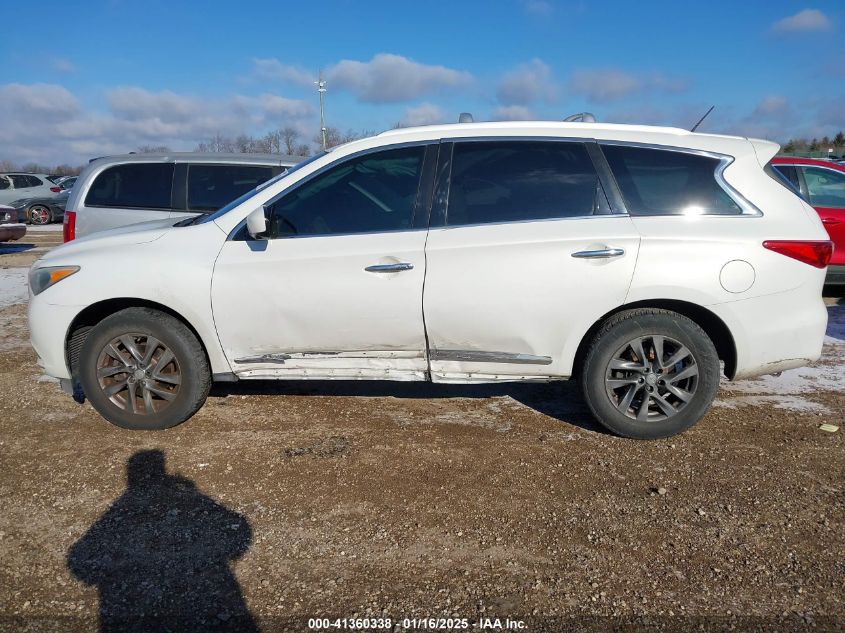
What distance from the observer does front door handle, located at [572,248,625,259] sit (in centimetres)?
378

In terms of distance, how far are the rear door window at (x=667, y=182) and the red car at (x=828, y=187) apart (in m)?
4.54

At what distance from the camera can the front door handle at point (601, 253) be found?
149 inches

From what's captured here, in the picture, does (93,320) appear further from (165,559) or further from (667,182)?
(667,182)

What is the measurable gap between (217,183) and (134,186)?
35.6 inches

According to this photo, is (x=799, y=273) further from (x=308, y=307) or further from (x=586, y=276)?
(x=308, y=307)

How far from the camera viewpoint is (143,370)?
13.7 feet

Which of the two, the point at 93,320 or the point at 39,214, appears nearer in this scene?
the point at 93,320

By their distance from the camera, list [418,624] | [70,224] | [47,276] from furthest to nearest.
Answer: [70,224] → [47,276] → [418,624]

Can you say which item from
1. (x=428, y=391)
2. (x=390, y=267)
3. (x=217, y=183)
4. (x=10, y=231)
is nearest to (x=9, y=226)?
(x=10, y=231)

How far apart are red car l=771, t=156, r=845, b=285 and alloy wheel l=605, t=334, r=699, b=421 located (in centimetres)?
491

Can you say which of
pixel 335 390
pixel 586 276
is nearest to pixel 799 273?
pixel 586 276

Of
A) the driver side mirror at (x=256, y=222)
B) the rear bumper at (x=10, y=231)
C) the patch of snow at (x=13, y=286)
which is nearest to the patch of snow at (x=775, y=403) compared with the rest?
the driver side mirror at (x=256, y=222)

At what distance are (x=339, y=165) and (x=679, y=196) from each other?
6.89ft

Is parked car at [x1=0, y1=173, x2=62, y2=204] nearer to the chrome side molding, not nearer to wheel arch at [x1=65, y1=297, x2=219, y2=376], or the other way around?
wheel arch at [x1=65, y1=297, x2=219, y2=376]
